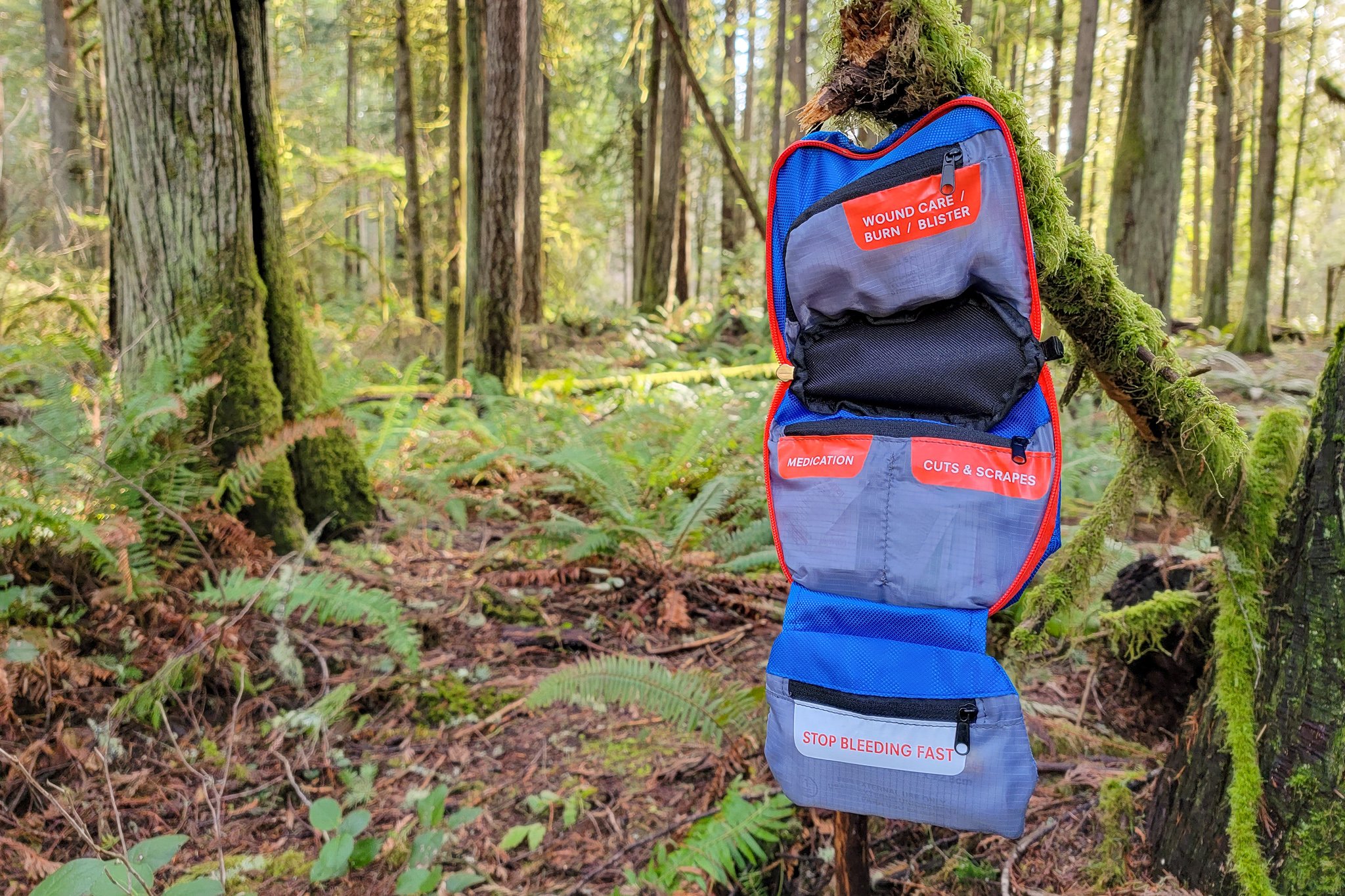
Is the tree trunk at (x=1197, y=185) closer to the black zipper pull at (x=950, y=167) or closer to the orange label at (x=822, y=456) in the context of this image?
the black zipper pull at (x=950, y=167)

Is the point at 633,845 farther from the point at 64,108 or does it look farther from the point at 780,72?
the point at 64,108

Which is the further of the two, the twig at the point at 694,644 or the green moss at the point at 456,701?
the twig at the point at 694,644

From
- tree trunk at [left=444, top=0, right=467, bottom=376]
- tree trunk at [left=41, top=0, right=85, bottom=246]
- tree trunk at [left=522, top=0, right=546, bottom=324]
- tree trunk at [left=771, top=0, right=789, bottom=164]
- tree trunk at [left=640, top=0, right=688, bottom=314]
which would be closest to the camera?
tree trunk at [left=444, top=0, right=467, bottom=376]

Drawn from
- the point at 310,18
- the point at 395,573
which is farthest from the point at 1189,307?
the point at 395,573

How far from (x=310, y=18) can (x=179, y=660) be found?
17822 mm

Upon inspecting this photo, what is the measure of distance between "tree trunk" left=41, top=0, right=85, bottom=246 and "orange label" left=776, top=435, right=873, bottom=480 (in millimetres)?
12543

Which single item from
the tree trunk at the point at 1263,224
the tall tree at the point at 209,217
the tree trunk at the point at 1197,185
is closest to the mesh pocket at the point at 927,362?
the tall tree at the point at 209,217

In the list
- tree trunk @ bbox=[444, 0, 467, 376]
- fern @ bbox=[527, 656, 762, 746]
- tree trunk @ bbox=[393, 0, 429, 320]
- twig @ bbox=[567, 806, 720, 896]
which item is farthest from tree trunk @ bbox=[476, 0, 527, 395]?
twig @ bbox=[567, 806, 720, 896]

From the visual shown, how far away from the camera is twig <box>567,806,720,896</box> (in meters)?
Answer: 2.19

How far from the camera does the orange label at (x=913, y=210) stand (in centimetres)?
140

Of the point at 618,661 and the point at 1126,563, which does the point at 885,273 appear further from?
the point at 1126,563

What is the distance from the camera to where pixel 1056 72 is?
13148 millimetres

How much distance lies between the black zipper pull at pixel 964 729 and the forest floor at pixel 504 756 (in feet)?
2.44

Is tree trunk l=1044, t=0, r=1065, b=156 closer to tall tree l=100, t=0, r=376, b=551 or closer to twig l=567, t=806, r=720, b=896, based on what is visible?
tall tree l=100, t=0, r=376, b=551
